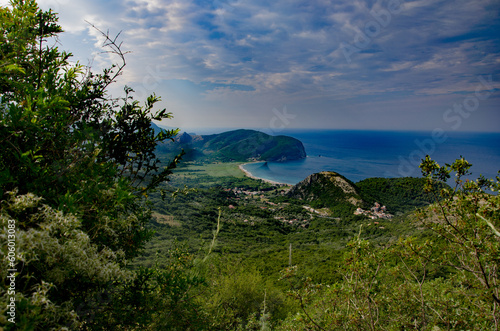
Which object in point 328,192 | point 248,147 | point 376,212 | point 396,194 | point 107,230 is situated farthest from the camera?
point 248,147

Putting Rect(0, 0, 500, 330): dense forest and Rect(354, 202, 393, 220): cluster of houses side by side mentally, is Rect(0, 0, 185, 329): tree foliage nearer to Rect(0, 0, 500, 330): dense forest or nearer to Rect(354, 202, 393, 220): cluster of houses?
Rect(0, 0, 500, 330): dense forest

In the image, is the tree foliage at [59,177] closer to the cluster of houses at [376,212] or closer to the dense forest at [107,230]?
the dense forest at [107,230]

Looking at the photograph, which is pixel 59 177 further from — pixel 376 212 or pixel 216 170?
pixel 216 170

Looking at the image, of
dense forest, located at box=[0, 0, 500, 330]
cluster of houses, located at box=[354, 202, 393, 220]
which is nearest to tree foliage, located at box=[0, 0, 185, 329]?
dense forest, located at box=[0, 0, 500, 330]

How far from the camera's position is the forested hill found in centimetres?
14312

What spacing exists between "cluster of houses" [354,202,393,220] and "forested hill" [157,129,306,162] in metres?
87.6

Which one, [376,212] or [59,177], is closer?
[59,177]

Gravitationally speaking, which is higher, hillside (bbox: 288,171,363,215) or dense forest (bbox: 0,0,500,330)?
dense forest (bbox: 0,0,500,330)

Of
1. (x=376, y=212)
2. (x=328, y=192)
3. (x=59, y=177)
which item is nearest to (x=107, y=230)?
(x=59, y=177)

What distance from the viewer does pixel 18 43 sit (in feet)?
8.30

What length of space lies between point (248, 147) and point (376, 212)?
104534 millimetres

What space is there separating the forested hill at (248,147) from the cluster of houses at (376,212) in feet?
287

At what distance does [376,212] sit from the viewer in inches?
2090

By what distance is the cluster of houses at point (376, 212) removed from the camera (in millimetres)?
50691
